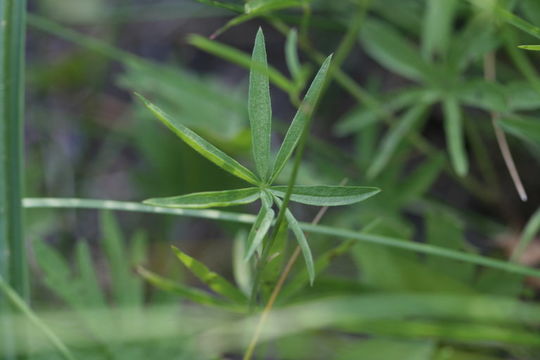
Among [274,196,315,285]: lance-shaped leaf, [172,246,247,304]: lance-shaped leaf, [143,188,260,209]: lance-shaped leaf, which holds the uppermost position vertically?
[143,188,260,209]: lance-shaped leaf

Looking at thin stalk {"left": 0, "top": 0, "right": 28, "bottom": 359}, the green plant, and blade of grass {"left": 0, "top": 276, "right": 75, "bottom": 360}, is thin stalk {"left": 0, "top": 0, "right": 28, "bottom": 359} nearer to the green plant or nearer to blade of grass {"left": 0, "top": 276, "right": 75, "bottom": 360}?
blade of grass {"left": 0, "top": 276, "right": 75, "bottom": 360}

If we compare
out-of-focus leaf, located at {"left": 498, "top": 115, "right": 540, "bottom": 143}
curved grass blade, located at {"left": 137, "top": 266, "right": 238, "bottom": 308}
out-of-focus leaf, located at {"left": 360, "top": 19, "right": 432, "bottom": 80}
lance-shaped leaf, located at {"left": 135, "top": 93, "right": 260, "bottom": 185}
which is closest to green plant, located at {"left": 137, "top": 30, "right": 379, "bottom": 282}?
lance-shaped leaf, located at {"left": 135, "top": 93, "right": 260, "bottom": 185}

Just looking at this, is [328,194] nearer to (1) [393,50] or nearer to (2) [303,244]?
(2) [303,244]

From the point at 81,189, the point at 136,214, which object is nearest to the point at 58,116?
the point at 81,189

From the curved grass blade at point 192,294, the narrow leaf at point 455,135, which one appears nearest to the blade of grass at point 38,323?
the curved grass blade at point 192,294

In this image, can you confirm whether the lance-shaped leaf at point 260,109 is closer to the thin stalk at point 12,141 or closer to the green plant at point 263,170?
the green plant at point 263,170

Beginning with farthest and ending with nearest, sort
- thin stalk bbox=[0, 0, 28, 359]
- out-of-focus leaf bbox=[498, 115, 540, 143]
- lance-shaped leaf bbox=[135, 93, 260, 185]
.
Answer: out-of-focus leaf bbox=[498, 115, 540, 143] < thin stalk bbox=[0, 0, 28, 359] < lance-shaped leaf bbox=[135, 93, 260, 185]

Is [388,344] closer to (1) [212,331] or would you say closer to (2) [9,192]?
(1) [212,331]
